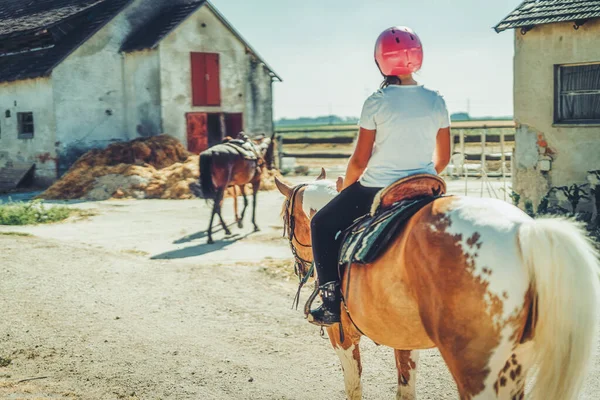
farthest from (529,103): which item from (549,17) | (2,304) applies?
(2,304)

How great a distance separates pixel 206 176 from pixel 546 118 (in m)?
6.99

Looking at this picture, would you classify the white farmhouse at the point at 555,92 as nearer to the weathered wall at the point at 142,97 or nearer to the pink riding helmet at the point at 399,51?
the pink riding helmet at the point at 399,51

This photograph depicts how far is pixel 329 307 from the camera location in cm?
405

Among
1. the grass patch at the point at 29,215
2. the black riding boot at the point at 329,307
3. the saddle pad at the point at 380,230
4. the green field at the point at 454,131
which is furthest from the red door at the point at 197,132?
the saddle pad at the point at 380,230

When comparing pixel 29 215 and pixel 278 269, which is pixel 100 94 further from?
pixel 278 269

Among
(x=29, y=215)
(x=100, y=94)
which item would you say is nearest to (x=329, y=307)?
(x=29, y=215)

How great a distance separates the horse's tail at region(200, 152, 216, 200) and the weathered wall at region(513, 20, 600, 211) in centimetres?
641

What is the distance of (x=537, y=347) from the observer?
305 centimetres

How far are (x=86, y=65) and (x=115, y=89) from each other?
1407mm

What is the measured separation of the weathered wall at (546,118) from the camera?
13.1 metres

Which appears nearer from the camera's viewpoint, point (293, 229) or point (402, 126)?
point (402, 126)

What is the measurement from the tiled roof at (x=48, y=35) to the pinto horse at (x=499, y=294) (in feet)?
74.9

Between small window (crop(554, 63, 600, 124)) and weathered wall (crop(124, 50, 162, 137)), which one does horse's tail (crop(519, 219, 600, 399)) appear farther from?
weathered wall (crop(124, 50, 162, 137))

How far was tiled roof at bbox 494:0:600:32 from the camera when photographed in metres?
12.6
